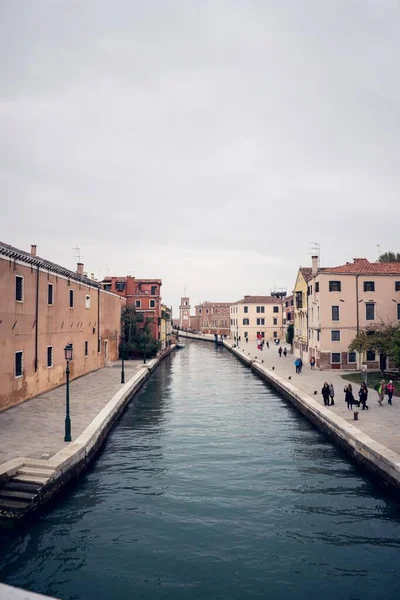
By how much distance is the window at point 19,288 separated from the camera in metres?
23.5

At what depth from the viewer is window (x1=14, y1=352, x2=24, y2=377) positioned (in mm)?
23516

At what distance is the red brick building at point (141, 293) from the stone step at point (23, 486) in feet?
158

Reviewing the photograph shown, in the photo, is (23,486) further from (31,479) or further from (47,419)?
(47,419)

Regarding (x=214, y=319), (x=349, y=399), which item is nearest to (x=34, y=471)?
(x=349, y=399)

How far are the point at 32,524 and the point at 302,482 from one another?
334 inches

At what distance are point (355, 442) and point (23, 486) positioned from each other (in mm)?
11682

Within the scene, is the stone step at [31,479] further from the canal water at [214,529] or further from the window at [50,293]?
the window at [50,293]

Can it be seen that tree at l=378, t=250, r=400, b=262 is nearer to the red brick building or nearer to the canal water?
the red brick building

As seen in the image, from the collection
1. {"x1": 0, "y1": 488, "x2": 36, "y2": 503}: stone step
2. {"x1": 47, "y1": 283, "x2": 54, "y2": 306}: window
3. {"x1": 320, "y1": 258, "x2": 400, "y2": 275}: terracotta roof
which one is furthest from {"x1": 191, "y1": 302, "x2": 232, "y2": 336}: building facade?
{"x1": 0, "y1": 488, "x2": 36, "y2": 503}: stone step

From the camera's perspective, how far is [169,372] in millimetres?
49656

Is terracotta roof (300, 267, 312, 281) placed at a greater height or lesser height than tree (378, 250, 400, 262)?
lesser

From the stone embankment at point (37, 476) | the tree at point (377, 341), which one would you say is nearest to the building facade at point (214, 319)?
the tree at point (377, 341)

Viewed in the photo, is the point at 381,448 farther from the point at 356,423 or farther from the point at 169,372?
the point at 169,372

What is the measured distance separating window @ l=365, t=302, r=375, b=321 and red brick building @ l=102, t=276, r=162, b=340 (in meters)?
28.6
